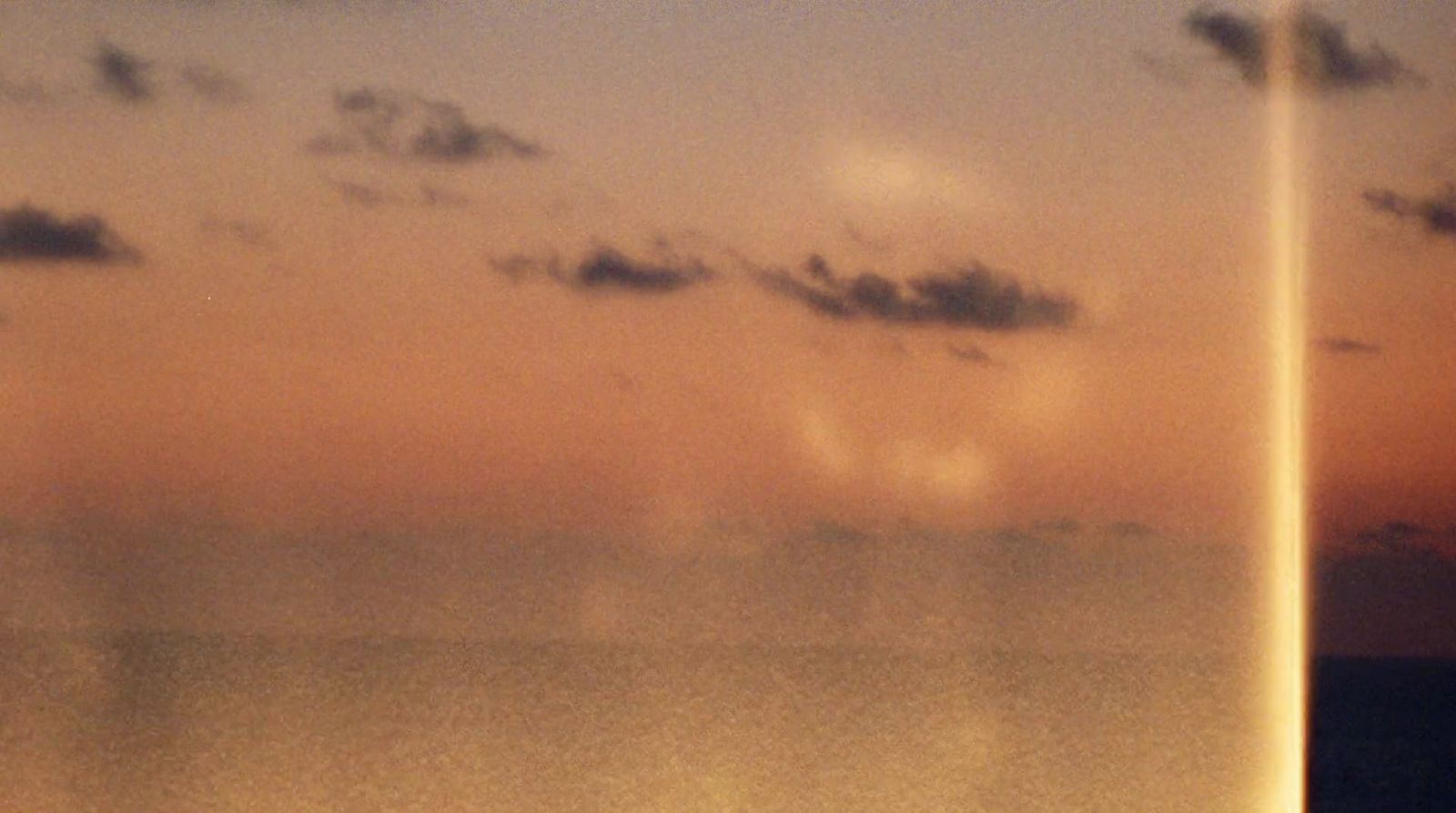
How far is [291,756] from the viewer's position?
78.6ft

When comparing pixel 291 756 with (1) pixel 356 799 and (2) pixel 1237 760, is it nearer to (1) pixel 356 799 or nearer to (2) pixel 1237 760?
(1) pixel 356 799

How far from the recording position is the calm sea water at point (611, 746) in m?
19.4

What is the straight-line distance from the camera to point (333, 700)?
45.7 m

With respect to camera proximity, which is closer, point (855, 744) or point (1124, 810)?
point (1124, 810)

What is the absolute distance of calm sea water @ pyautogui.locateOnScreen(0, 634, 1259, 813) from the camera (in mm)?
19406

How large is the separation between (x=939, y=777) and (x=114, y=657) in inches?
2153

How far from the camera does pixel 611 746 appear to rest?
27.8 metres

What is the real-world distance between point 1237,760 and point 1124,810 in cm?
438

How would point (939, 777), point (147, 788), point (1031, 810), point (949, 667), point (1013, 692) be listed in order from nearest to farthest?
point (1031, 810) → point (147, 788) → point (939, 777) → point (1013, 692) → point (949, 667)

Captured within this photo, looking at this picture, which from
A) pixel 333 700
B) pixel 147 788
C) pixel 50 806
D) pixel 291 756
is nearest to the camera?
pixel 50 806

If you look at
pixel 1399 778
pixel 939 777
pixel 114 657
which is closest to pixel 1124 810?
pixel 939 777

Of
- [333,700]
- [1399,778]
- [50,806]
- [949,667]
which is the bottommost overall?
[50,806]

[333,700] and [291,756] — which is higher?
[333,700]

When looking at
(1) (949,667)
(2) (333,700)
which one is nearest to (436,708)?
(2) (333,700)
